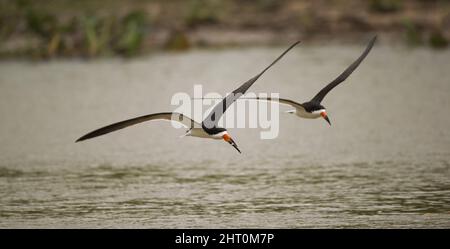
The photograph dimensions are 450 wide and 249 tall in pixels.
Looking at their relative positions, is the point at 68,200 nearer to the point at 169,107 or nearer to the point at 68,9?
the point at 169,107

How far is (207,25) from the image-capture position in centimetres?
3170

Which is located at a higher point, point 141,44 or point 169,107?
point 141,44

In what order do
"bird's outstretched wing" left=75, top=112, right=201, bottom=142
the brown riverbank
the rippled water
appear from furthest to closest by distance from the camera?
1. the brown riverbank
2. the rippled water
3. "bird's outstretched wing" left=75, top=112, right=201, bottom=142

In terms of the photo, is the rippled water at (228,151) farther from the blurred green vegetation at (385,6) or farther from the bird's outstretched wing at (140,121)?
the blurred green vegetation at (385,6)

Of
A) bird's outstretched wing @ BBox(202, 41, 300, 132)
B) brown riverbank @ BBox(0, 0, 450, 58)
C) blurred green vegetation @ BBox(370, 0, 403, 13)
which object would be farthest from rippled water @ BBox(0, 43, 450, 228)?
blurred green vegetation @ BBox(370, 0, 403, 13)

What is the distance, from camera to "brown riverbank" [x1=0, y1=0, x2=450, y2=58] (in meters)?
29.7

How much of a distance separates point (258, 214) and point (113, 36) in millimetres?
16973

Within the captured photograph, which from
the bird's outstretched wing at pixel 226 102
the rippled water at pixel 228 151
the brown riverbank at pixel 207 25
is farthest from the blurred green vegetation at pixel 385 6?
the bird's outstretched wing at pixel 226 102

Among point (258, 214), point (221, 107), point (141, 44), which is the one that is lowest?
point (258, 214)

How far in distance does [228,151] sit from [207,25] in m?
13.1

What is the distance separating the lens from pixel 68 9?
33.4m

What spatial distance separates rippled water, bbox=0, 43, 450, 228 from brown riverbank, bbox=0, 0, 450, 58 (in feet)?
3.04

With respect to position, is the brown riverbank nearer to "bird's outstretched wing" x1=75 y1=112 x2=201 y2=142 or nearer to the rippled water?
the rippled water

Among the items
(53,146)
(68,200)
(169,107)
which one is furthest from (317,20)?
(68,200)
